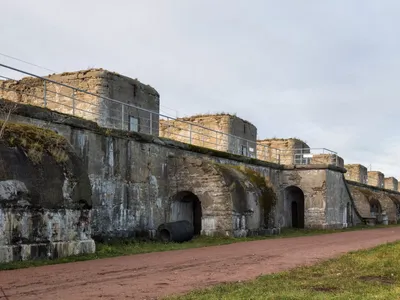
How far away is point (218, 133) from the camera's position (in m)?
26.9

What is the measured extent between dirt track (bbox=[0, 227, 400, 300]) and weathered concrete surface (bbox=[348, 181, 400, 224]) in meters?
23.7

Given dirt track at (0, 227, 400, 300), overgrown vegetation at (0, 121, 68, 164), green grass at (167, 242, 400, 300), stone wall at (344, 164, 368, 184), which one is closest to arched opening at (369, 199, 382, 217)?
stone wall at (344, 164, 368, 184)

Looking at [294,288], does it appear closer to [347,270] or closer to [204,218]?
[347,270]

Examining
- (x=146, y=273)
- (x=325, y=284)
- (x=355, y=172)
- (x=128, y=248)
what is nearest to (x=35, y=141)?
(x=128, y=248)

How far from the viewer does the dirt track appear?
24.5 ft

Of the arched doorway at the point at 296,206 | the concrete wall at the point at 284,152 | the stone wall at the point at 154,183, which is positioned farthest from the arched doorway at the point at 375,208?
the stone wall at the point at 154,183

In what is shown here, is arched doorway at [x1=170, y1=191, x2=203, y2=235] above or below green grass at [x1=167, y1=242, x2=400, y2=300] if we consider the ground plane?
Result: above

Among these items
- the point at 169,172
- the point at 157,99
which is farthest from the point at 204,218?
the point at 157,99

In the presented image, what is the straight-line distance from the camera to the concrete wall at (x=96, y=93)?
64.1ft

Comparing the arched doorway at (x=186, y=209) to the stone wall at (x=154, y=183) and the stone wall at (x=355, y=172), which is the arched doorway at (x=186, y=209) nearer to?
the stone wall at (x=154, y=183)

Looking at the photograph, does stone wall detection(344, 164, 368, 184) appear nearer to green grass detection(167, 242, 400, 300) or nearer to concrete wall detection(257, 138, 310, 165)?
concrete wall detection(257, 138, 310, 165)

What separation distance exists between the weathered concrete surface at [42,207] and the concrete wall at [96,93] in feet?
23.8

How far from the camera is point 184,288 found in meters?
7.76

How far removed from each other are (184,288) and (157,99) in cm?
1527
